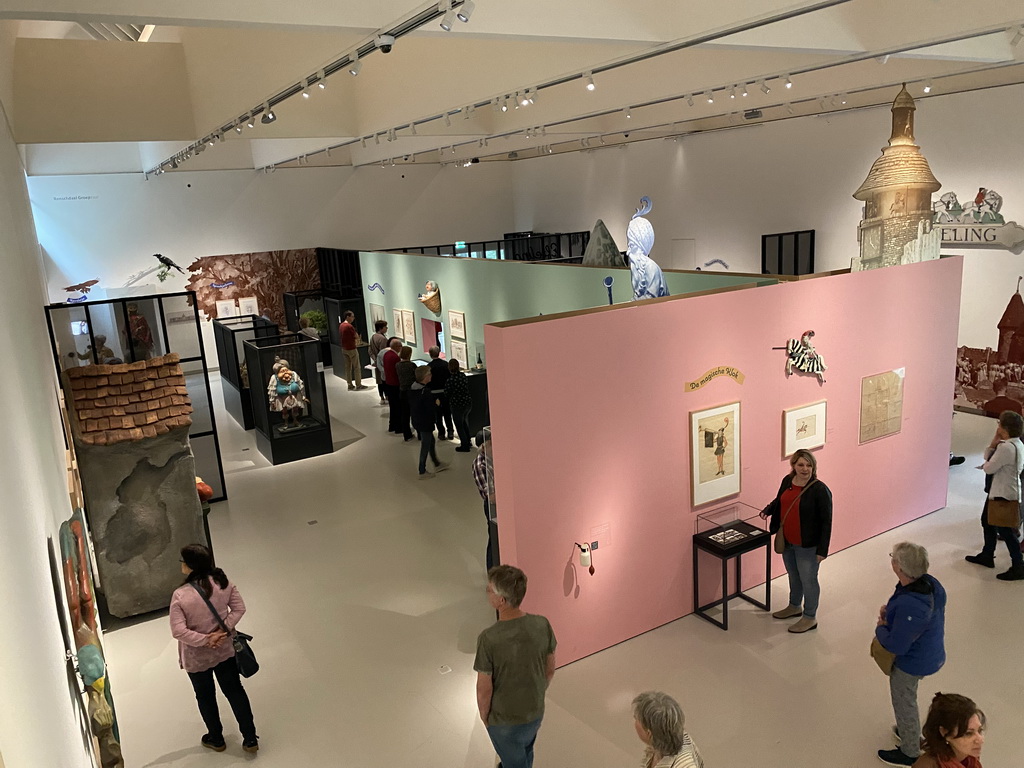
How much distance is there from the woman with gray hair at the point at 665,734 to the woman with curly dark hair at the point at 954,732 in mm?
954

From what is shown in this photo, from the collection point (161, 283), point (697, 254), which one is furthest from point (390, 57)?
point (161, 283)

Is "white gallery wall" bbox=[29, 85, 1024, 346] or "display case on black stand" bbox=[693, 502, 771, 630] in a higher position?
"white gallery wall" bbox=[29, 85, 1024, 346]

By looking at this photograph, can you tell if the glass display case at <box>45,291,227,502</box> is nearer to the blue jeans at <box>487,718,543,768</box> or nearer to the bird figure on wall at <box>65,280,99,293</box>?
the bird figure on wall at <box>65,280,99,293</box>

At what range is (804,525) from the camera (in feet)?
19.4

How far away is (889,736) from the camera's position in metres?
5.03

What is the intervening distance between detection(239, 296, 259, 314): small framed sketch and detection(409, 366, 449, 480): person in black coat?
10635 millimetres

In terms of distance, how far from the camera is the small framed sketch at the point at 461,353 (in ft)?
45.4

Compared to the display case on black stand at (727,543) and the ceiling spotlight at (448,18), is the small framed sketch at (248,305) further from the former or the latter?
the ceiling spotlight at (448,18)

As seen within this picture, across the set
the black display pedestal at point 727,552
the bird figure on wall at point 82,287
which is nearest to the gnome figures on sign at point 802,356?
the black display pedestal at point 727,552

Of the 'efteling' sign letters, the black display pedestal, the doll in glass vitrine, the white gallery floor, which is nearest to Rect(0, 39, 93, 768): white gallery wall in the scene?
the white gallery floor

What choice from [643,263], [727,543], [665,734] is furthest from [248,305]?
[665,734]

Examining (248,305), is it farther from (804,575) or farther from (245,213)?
(804,575)

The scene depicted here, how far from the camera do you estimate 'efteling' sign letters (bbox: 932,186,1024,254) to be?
35.4 ft

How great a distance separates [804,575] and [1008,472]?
6.76 feet
